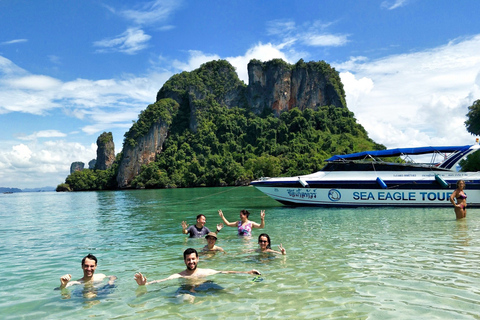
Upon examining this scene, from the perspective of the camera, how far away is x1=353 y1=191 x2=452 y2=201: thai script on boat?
18.8m

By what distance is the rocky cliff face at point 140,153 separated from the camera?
117125mm

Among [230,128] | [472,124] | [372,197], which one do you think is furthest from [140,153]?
[372,197]

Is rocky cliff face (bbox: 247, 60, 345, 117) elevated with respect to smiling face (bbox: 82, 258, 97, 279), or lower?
elevated

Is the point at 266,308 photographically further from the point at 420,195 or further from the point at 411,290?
the point at 420,195

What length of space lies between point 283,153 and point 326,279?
96552 millimetres

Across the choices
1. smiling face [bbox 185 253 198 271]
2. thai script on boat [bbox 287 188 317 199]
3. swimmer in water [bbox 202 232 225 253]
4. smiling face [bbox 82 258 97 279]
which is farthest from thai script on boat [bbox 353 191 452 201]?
smiling face [bbox 82 258 97 279]

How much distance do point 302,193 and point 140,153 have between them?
108 metres

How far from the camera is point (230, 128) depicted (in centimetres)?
12106

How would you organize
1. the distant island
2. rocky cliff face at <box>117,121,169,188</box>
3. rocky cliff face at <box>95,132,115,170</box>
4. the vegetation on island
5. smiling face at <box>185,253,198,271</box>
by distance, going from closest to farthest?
smiling face at <box>185,253,198,271</box> < the vegetation on island < the distant island < rocky cliff face at <box>117,121,169,188</box> < rocky cliff face at <box>95,132,115,170</box>

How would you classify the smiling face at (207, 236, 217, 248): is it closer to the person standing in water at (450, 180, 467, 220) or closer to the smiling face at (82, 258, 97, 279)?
the smiling face at (82, 258, 97, 279)

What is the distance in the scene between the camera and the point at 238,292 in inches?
222

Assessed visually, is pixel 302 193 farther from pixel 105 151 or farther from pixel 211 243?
pixel 105 151

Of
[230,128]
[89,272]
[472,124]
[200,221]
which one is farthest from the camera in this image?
[230,128]

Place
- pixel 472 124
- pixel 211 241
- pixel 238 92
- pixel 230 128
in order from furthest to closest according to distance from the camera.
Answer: pixel 238 92 → pixel 230 128 → pixel 472 124 → pixel 211 241
